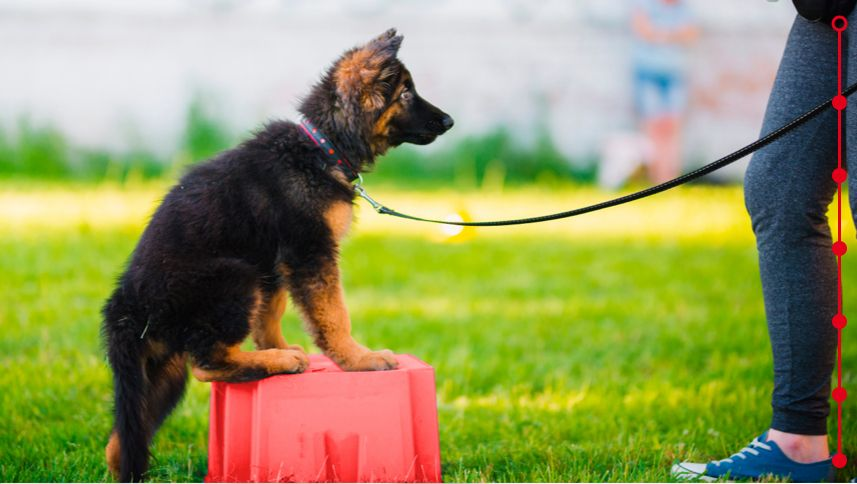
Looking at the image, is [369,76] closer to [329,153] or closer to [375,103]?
[375,103]

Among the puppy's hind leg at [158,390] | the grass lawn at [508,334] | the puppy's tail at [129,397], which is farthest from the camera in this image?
the grass lawn at [508,334]

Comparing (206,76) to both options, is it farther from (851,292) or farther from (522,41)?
(851,292)

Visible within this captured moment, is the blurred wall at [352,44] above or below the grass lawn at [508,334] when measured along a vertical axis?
above

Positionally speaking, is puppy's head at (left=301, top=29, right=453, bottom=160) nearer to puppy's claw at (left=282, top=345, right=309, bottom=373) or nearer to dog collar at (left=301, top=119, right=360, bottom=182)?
dog collar at (left=301, top=119, right=360, bottom=182)

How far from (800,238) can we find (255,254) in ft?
5.51

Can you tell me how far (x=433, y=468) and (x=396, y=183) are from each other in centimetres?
775

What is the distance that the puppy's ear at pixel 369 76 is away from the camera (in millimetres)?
3240

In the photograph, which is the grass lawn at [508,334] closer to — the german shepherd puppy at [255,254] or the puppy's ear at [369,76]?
the german shepherd puppy at [255,254]

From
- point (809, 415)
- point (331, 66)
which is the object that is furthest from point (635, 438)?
point (331, 66)

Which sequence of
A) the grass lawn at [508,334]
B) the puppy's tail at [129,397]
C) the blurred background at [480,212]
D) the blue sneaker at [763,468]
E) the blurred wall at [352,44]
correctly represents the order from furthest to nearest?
1. the blurred wall at [352,44]
2. the blurred background at [480,212]
3. the grass lawn at [508,334]
4. the blue sneaker at [763,468]
5. the puppy's tail at [129,397]

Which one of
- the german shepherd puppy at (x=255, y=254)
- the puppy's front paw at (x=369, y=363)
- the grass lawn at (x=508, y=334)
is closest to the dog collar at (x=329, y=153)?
the german shepherd puppy at (x=255, y=254)

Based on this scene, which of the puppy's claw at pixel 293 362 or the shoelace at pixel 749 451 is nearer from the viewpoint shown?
the puppy's claw at pixel 293 362

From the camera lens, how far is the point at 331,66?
11.1ft

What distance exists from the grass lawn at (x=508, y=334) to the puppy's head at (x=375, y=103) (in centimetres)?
68
